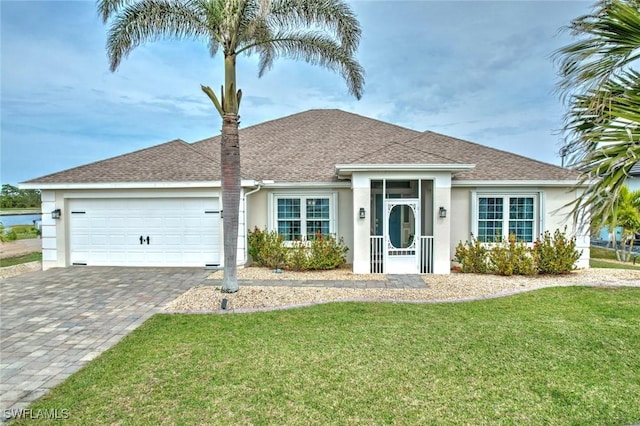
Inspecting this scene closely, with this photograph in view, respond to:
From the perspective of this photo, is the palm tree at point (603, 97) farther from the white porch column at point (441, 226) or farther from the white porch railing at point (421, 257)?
the white porch railing at point (421, 257)

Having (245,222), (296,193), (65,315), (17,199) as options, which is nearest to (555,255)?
(296,193)

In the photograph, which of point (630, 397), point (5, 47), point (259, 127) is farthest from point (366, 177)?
point (5, 47)

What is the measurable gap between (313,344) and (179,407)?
7.58 feet

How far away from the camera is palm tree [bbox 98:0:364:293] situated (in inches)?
315

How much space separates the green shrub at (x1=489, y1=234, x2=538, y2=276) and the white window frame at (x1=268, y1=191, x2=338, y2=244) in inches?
225

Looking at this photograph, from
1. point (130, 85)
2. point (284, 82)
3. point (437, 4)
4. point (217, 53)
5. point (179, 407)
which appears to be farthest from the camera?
point (284, 82)

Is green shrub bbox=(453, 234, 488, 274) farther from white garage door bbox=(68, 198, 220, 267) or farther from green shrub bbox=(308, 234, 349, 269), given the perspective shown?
white garage door bbox=(68, 198, 220, 267)

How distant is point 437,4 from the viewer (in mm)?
14578

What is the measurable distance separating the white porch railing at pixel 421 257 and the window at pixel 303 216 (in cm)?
210

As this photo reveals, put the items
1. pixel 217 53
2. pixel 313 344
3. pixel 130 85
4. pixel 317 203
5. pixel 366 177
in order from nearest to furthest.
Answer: pixel 313 344
pixel 217 53
pixel 366 177
pixel 317 203
pixel 130 85

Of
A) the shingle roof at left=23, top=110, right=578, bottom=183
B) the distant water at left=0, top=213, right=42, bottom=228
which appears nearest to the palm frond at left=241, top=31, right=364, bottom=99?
the shingle roof at left=23, top=110, right=578, bottom=183

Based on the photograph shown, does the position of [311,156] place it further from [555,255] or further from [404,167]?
[555,255]

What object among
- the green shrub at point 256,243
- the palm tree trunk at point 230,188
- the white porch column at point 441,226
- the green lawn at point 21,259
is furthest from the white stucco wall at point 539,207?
the green lawn at point 21,259

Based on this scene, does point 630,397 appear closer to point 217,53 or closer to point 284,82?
point 217,53
